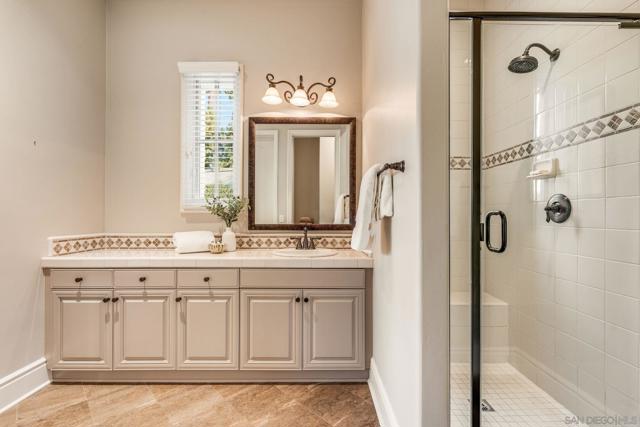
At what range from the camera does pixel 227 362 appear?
2.17 m

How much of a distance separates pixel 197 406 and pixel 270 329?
60 cm

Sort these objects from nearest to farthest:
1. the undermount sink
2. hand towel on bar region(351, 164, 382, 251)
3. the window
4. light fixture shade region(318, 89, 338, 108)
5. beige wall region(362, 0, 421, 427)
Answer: beige wall region(362, 0, 421, 427)
hand towel on bar region(351, 164, 382, 251)
the undermount sink
light fixture shade region(318, 89, 338, 108)
the window

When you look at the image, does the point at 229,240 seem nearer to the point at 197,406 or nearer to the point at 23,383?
the point at 197,406

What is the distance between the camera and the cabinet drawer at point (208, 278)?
85.9 inches

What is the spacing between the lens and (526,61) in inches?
73.7

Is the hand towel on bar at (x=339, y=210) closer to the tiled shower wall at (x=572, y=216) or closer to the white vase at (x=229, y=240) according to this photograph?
the white vase at (x=229, y=240)

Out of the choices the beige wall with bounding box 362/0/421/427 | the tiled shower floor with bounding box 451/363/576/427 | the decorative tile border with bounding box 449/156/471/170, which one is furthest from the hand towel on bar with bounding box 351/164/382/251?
the tiled shower floor with bounding box 451/363/576/427

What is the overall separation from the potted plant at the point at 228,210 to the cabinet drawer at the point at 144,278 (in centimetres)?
46

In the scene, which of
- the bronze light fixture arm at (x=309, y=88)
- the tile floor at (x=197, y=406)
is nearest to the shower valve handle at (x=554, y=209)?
the tile floor at (x=197, y=406)

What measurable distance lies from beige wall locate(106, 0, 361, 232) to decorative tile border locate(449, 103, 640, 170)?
4.43 ft

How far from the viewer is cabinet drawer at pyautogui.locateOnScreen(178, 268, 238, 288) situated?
7.16 feet

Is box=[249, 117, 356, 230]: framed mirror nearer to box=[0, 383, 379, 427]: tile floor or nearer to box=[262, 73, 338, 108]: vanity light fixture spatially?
box=[262, 73, 338, 108]: vanity light fixture

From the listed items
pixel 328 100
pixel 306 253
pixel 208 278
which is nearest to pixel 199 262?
pixel 208 278

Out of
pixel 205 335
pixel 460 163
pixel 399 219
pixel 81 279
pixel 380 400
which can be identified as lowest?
pixel 380 400
